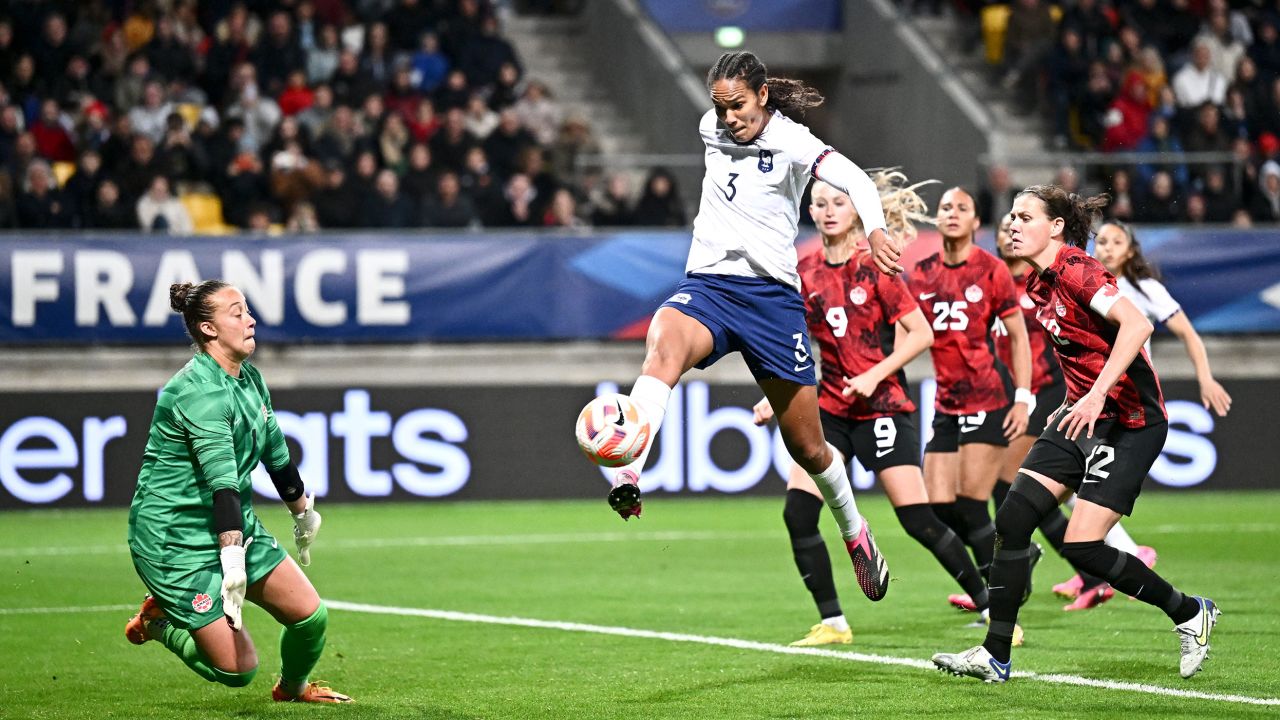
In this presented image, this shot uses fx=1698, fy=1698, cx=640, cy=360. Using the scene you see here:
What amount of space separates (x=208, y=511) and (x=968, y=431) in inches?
172

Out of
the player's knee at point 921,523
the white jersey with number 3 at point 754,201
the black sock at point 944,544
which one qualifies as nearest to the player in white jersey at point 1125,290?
the black sock at point 944,544

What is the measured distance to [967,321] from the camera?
9164 mm

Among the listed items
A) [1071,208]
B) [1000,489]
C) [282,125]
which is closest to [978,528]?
[1000,489]

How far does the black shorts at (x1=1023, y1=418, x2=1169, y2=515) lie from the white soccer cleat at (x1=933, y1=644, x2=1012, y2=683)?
0.76 metres

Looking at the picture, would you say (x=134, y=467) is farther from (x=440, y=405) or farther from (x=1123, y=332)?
(x=1123, y=332)

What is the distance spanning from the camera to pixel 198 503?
6.40m

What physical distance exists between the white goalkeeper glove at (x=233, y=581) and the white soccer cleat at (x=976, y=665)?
272 centimetres

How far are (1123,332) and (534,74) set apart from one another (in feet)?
52.3

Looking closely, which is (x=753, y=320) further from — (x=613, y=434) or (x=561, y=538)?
(x=561, y=538)

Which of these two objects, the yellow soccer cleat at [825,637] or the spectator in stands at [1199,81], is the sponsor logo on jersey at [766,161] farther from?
the spectator in stands at [1199,81]

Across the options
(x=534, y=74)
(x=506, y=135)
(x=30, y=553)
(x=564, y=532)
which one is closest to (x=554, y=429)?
(x=564, y=532)

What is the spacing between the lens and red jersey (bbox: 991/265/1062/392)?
9680mm

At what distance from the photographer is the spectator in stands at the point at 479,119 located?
18.1m

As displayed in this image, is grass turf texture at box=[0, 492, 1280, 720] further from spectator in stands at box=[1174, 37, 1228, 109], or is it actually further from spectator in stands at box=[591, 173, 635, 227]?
spectator in stands at box=[1174, 37, 1228, 109]
